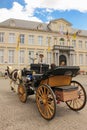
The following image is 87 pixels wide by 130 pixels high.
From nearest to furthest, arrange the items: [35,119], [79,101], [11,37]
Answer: [35,119] → [79,101] → [11,37]

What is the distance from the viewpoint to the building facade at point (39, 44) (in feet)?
107

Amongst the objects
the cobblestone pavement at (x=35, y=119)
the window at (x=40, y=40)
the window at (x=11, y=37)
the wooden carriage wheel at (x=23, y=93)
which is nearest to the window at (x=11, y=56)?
the window at (x=11, y=37)

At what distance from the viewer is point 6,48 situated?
107 ft

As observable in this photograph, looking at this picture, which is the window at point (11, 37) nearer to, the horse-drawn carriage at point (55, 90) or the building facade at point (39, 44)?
the building facade at point (39, 44)

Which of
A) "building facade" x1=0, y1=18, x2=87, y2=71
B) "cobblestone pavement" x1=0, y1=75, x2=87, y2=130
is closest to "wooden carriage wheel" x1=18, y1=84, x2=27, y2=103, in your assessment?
"cobblestone pavement" x1=0, y1=75, x2=87, y2=130

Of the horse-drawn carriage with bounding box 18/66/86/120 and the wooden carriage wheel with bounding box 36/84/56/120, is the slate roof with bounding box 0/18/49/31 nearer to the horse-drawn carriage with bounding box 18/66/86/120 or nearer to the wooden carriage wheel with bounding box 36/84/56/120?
the horse-drawn carriage with bounding box 18/66/86/120

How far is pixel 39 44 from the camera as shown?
35.3m

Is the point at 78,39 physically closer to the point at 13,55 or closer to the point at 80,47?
the point at 80,47

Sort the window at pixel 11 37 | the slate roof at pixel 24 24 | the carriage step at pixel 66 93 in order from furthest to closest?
1. the slate roof at pixel 24 24
2. the window at pixel 11 37
3. the carriage step at pixel 66 93

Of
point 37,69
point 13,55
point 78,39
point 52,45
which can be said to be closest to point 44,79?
point 37,69

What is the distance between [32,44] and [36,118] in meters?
30.9

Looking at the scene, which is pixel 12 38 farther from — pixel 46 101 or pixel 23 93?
pixel 46 101

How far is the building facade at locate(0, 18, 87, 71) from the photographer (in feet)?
107

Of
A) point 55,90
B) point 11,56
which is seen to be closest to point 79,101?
point 55,90
